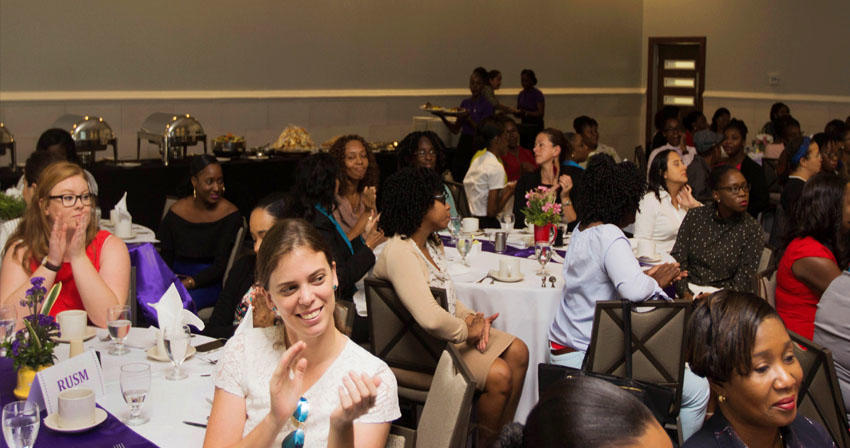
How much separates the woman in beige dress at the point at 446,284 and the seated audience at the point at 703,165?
3.64m

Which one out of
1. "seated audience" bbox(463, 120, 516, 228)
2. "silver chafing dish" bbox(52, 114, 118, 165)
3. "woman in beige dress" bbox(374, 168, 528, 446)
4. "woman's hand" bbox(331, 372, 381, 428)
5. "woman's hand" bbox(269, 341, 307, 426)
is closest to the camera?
"woman's hand" bbox(331, 372, 381, 428)

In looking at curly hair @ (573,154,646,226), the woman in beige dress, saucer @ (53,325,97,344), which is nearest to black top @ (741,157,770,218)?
curly hair @ (573,154,646,226)

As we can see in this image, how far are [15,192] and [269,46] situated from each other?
5417mm

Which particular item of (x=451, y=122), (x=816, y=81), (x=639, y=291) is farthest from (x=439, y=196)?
(x=816, y=81)

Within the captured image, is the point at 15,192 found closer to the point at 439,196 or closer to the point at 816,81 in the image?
the point at 439,196

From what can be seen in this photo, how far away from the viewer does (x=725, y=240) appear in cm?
458

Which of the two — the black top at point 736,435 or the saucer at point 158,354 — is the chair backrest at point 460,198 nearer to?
the saucer at point 158,354

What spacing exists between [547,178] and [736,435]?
4.17 m

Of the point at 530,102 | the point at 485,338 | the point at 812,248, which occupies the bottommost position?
the point at 485,338

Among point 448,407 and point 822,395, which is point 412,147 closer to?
point 822,395

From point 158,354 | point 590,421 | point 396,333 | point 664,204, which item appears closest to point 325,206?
point 396,333

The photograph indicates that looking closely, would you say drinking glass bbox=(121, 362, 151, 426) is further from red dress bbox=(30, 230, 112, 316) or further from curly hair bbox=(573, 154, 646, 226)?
curly hair bbox=(573, 154, 646, 226)

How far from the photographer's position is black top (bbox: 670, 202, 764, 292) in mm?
4547

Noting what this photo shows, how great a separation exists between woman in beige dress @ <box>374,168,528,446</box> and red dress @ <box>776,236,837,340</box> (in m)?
1.15
